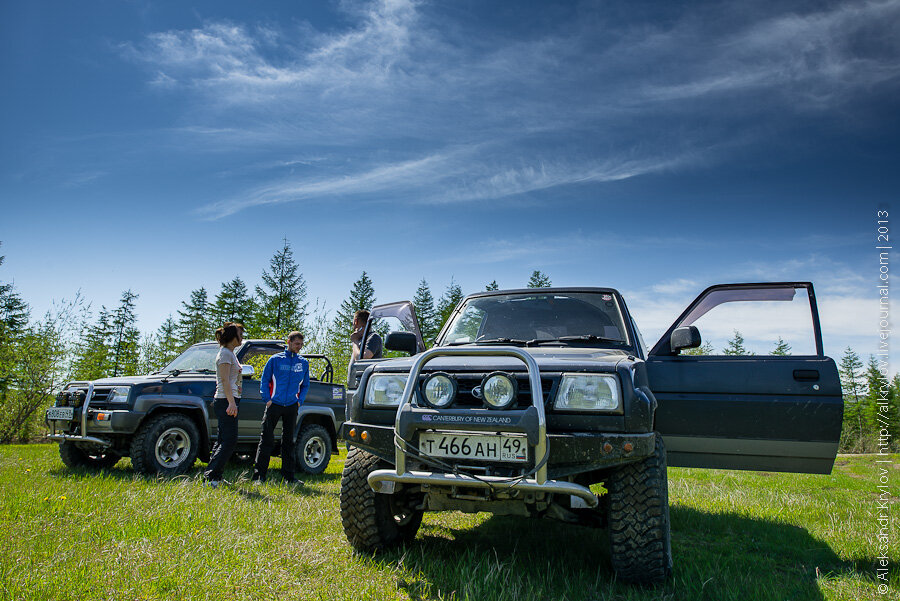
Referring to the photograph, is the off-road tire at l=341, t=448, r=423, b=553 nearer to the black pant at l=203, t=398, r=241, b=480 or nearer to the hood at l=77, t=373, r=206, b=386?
the black pant at l=203, t=398, r=241, b=480

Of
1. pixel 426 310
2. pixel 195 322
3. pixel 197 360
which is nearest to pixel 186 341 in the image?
pixel 195 322

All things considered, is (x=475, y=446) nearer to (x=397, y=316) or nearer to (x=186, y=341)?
(x=397, y=316)

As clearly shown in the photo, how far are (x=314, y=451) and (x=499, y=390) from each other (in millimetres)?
6435

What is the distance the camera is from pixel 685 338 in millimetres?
3873

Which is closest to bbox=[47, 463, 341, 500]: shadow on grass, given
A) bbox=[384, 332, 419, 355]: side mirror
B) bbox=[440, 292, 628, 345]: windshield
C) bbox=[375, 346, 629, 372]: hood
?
bbox=[384, 332, 419, 355]: side mirror

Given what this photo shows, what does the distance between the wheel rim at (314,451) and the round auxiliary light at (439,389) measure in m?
5.80

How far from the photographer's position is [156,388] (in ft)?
22.9

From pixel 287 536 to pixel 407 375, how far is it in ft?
5.29

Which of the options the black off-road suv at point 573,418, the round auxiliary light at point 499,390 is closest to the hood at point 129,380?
the black off-road suv at point 573,418

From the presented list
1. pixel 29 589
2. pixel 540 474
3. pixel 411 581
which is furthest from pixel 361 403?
pixel 29 589

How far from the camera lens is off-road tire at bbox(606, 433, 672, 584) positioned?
292 cm

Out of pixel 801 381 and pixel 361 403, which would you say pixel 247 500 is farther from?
pixel 801 381

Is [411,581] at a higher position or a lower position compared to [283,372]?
lower

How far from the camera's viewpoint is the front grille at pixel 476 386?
3.01 meters
